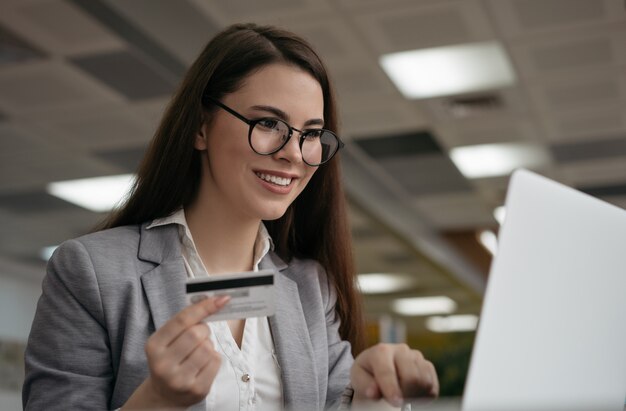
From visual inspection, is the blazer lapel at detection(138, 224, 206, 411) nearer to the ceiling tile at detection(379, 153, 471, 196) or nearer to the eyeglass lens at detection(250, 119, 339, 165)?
the eyeglass lens at detection(250, 119, 339, 165)

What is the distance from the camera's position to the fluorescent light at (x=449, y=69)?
4484 mm

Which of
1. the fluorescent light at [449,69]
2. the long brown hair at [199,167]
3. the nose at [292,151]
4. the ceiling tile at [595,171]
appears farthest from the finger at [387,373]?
the ceiling tile at [595,171]

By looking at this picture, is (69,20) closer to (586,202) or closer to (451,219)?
(586,202)

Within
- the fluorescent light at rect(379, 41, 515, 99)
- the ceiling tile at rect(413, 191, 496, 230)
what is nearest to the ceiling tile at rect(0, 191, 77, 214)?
the ceiling tile at rect(413, 191, 496, 230)

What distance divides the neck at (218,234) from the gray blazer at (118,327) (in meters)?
0.05

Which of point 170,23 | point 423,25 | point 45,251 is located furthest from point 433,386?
point 45,251

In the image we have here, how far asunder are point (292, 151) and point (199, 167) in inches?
9.5

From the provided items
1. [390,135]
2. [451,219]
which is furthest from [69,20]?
[451,219]

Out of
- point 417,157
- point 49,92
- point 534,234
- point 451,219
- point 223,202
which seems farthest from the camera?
point 451,219

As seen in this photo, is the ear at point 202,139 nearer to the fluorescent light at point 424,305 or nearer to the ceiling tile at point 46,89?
the ceiling tile at point 46,89

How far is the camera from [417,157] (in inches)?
247

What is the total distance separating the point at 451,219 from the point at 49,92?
4.41 meters

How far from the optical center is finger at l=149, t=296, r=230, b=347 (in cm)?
93

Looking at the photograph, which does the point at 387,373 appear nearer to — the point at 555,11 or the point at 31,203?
the point at 555,11
